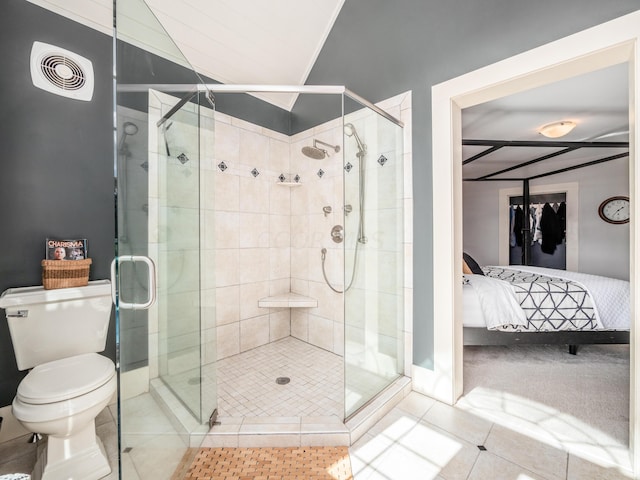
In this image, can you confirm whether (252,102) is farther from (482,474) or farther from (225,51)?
(482,474)

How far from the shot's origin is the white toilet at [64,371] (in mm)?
1284

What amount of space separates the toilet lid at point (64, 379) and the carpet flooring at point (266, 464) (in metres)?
0.60

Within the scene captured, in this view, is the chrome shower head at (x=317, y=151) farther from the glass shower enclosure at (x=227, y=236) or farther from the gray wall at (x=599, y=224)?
the gray wall at (x=599, y=224)

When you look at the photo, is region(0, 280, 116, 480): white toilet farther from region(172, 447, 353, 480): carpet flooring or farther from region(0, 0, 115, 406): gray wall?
region(172, 447, 353, 480): carpet flooring

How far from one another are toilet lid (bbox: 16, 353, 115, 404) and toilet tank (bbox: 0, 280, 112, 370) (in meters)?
0.11

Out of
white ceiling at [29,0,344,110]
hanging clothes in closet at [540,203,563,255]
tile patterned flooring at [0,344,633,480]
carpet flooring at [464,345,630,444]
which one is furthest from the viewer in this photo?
hanging clothes in closet at [540,203,563,255]

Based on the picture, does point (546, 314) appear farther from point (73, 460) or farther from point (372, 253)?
point (73, 460)

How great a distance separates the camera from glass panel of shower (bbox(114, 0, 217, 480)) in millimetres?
970

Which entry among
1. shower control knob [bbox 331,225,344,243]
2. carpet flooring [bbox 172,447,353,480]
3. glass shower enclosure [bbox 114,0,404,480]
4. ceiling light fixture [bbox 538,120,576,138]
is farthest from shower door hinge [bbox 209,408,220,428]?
ceiling light fixture [bbox 538,120,576,138]

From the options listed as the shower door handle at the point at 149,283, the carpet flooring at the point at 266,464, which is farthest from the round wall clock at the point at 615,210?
the shower door handle at the point at 149,283

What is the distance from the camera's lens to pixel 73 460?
1407 millimetres

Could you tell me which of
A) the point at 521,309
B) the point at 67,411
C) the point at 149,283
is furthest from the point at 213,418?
the point at 521,309

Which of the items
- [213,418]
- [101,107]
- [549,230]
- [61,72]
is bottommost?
[213,418]

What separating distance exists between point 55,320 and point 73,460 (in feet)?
2.41
